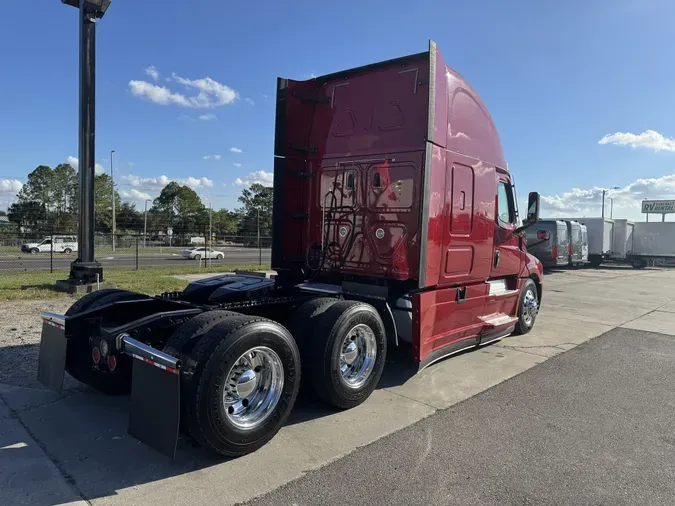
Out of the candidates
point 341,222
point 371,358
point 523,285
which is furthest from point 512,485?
point 523,285

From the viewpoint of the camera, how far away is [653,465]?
3588 mm

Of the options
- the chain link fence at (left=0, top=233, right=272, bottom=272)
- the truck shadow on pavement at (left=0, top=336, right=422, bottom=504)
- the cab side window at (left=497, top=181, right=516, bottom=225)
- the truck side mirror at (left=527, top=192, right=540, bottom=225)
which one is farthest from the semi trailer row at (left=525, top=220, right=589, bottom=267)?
the truck shadow on pavement at (left=0, top=336, right=422, bottom=504)

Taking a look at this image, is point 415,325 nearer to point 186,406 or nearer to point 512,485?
point 512,485

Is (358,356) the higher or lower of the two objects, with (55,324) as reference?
lower

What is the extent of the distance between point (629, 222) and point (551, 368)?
31.5m

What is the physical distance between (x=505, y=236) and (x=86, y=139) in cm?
844

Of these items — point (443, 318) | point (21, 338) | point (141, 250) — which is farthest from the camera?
point (141, 250)

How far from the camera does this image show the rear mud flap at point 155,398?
312cm

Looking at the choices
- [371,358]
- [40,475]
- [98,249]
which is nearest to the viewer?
[40,475]

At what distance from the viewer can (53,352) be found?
4258 mm

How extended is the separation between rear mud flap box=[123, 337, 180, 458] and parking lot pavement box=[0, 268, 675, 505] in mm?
263

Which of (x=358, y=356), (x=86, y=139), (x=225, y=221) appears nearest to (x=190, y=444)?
(x=358, y=356)

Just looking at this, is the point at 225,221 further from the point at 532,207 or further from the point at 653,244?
the point at 532,207

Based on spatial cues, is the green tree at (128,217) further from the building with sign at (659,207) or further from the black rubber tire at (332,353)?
the black rubber tire at (332,353)
